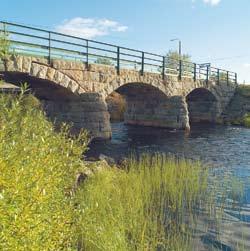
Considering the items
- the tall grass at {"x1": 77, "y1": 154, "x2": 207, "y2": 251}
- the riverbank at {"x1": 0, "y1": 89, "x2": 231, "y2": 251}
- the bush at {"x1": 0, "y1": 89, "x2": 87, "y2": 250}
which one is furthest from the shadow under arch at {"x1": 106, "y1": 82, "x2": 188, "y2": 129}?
the bush at {"x1": 0, "y1": 89, "x2": 87, "y2": 250}

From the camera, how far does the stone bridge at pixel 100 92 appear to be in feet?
64.8

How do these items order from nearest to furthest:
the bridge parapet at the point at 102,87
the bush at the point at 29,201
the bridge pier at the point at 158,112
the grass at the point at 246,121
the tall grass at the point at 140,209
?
1. the bush at the point at 29,201
2. the tall grass at the point at 140,209
3. the bridge parapet at the point at 102,87
4. the bridge pier at the point at 158,112
5. the grass at the point at 246,121

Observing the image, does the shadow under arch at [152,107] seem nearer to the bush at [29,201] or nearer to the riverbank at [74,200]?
the riverbank at [74,200]

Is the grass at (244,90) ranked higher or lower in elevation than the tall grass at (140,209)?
higher

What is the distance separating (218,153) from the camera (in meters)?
19.8

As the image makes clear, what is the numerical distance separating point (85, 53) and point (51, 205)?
59.7ft

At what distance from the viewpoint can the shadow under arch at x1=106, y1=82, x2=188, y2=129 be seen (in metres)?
32.6

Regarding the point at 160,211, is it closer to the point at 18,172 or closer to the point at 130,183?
the point at 130,183

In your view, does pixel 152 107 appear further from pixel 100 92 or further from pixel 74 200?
pixel 74 200

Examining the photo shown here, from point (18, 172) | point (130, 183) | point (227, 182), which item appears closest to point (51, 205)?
point (18, 172)

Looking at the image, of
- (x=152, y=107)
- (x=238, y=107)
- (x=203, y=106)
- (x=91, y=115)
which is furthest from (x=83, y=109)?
(x=238, y=107)

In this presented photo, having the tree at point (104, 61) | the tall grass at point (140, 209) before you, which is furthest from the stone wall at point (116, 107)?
the tall grass at point (140, 209)

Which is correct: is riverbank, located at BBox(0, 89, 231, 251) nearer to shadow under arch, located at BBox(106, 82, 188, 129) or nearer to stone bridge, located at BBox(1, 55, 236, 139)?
stone bridge, located at BBox(1, 55, 236, 139)

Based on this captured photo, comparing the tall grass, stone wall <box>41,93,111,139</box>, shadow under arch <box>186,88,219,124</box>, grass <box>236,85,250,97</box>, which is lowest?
the tall grass
